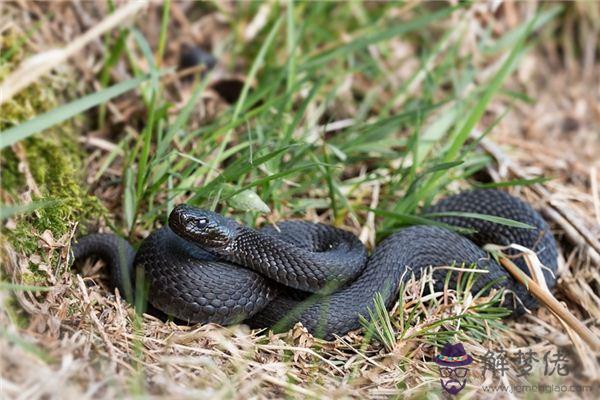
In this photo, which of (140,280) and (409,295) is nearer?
(140,280)

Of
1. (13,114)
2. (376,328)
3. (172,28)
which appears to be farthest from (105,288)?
(172,28)

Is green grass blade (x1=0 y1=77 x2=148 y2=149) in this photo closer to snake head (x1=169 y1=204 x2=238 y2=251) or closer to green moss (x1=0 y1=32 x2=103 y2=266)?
green moss (x1=0 y1=32 x2=103 y2=266)

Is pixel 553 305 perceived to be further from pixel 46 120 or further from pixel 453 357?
pixel 46 120

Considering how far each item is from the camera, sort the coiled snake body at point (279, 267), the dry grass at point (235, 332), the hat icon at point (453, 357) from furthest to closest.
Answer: the coiled snake body at point (279, 267) → the hat icon at point (453, 357) → the dry grass at point (235, 332)

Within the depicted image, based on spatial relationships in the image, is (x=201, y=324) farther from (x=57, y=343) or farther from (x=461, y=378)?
(x=461, y=378)

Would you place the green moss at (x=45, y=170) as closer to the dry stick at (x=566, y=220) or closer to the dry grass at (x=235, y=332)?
the dry grass at (x=235, y=332)

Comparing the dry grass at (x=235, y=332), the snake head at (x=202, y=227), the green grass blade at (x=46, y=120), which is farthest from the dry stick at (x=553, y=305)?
the green grass blade at (x=46, y=120)

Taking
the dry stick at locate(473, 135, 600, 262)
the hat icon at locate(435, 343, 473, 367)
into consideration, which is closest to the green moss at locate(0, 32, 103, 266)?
the hat icon at locate(435, 343, 473, 367)
